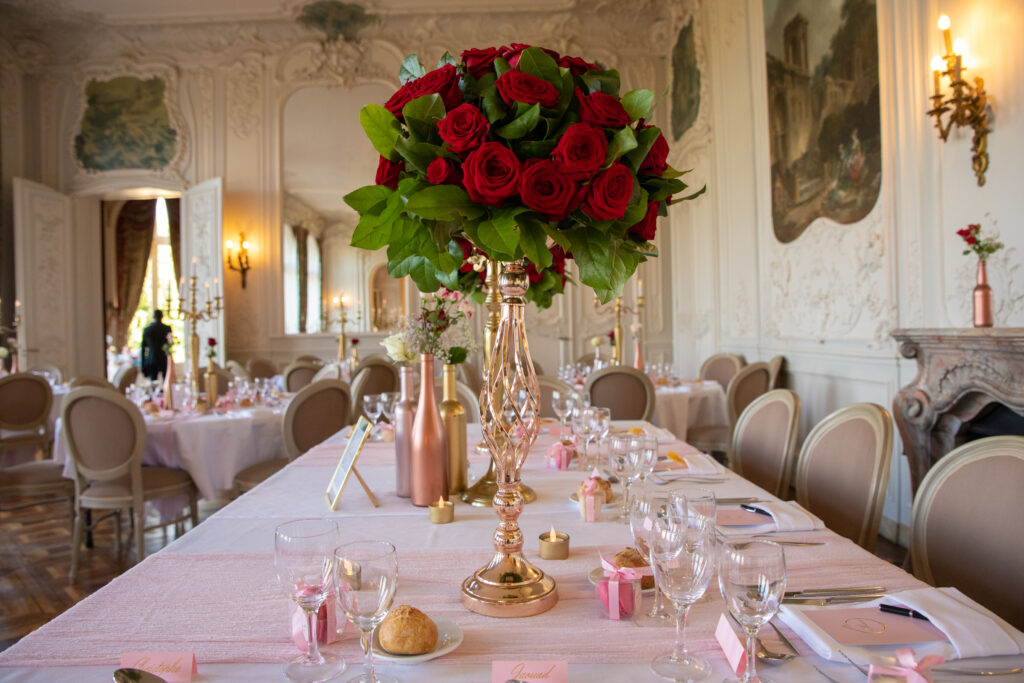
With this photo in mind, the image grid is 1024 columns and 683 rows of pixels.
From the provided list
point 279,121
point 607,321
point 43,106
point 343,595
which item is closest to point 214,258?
point 279,121

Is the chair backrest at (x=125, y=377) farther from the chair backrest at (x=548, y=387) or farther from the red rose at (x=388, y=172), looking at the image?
the red rose at (x=388, y=172)

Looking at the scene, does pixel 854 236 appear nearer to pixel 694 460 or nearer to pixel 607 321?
pixel 694 460

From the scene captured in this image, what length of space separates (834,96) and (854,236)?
0.97 m

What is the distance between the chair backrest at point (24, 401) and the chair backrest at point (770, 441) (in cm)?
485

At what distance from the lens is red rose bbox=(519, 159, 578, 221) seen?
0.91 metres

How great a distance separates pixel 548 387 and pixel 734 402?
5.22ft

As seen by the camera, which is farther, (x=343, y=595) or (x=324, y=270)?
(x=324, y=270)

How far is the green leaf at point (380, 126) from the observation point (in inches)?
39.1

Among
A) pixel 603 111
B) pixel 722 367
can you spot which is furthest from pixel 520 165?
pixel 722 367

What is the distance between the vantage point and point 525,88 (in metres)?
0.92

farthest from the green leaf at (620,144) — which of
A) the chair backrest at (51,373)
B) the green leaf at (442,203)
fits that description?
the chair backrest at (51,373)

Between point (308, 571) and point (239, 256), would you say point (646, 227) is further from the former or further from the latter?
point (239, 256)

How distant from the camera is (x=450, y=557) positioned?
3.87 feet

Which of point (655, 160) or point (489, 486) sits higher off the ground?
point (655, 160)
